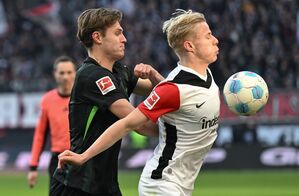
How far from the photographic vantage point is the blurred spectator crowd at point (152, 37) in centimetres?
2353

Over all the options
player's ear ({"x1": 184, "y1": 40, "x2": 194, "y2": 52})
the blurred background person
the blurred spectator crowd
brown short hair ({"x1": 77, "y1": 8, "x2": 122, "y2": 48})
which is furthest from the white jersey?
the blurred spectator crowd

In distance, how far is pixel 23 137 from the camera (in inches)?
886

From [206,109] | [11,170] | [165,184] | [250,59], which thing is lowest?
[11,170]

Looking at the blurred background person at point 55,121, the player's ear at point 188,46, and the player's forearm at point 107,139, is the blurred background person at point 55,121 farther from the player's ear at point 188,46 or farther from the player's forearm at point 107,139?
the player's ear at point 188,46

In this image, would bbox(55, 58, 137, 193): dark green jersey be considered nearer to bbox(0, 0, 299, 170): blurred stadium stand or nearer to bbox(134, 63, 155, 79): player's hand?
bbox(134, 63, 155, 79): player's hand

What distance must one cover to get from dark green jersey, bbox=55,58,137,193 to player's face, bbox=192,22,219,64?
0.66 m

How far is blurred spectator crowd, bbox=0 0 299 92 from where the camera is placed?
77.2 feet

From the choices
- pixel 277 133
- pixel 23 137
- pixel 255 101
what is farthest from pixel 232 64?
pixel 255 101

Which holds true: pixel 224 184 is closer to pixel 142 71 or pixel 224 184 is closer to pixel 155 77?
pixel 155 77

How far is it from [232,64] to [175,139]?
18.5 m

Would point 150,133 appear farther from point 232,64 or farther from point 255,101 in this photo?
point 232,64

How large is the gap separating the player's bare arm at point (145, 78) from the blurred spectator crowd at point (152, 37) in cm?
1562

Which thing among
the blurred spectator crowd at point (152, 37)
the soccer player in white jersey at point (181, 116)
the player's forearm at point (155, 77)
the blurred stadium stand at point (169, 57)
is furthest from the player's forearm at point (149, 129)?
the blurred spectator crowd at point (152, 37)

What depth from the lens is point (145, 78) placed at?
616cm
